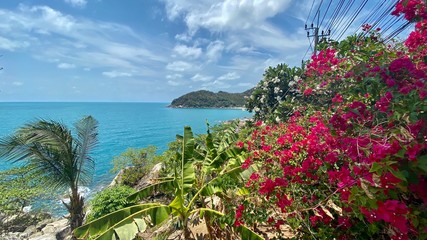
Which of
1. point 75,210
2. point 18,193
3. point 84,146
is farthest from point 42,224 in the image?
point 84,146

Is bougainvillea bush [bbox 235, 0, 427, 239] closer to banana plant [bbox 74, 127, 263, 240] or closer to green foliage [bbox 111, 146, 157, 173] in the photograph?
banana plant [bbox 74, 127, 263, 240]

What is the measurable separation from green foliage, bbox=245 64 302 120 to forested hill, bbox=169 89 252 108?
85.9 meters

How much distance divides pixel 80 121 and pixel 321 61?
8.21 m

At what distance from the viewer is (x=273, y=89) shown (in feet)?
53.9

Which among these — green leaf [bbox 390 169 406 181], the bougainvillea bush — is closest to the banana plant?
the bougainvillea bush

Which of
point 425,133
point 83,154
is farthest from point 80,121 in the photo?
point 425,133

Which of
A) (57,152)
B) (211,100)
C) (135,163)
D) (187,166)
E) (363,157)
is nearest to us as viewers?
(363,157)

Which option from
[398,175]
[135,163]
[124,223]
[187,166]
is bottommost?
Result: [135,163]

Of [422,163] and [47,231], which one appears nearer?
[422,163]

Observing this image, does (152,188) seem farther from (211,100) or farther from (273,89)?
(211,100)

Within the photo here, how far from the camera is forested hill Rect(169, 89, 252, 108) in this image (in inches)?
4300

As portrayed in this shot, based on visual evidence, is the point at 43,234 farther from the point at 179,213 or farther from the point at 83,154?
the point at 179,213

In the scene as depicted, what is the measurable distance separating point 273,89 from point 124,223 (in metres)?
14.1

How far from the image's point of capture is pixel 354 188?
189 cm
